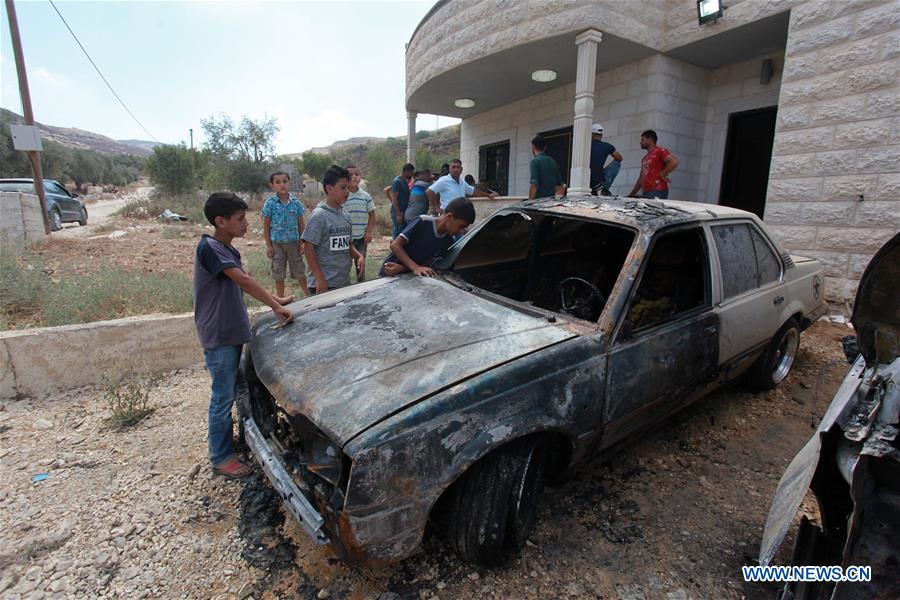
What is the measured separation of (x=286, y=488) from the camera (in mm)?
1764

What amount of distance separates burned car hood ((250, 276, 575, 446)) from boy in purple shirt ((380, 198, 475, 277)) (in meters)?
0.53

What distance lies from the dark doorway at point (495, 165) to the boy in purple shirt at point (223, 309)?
9772 millimetres

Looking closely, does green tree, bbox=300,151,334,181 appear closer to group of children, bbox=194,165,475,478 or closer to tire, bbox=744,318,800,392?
group of children, bbox=194,165,475,478

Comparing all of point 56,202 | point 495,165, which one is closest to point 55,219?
point 56,202

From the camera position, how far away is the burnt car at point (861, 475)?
1283 millimetres

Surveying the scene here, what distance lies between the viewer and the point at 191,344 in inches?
155

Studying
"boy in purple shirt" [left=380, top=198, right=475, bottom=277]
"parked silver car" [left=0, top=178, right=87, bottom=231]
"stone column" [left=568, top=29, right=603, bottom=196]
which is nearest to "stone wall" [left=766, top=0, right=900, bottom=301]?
"stone column" [left=568, top=29, right=603, bottom=196]

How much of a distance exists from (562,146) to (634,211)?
302 inches

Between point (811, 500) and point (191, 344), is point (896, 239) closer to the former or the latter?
point (811, 500)

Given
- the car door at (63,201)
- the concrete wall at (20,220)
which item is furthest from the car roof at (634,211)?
the car door at (63,201)

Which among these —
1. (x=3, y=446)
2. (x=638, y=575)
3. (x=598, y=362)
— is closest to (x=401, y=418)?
(x=598, y=362)

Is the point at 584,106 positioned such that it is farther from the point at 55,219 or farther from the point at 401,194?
the point at 55,219

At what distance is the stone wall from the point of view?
16.1ft

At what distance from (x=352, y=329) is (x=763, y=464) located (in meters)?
2.68
